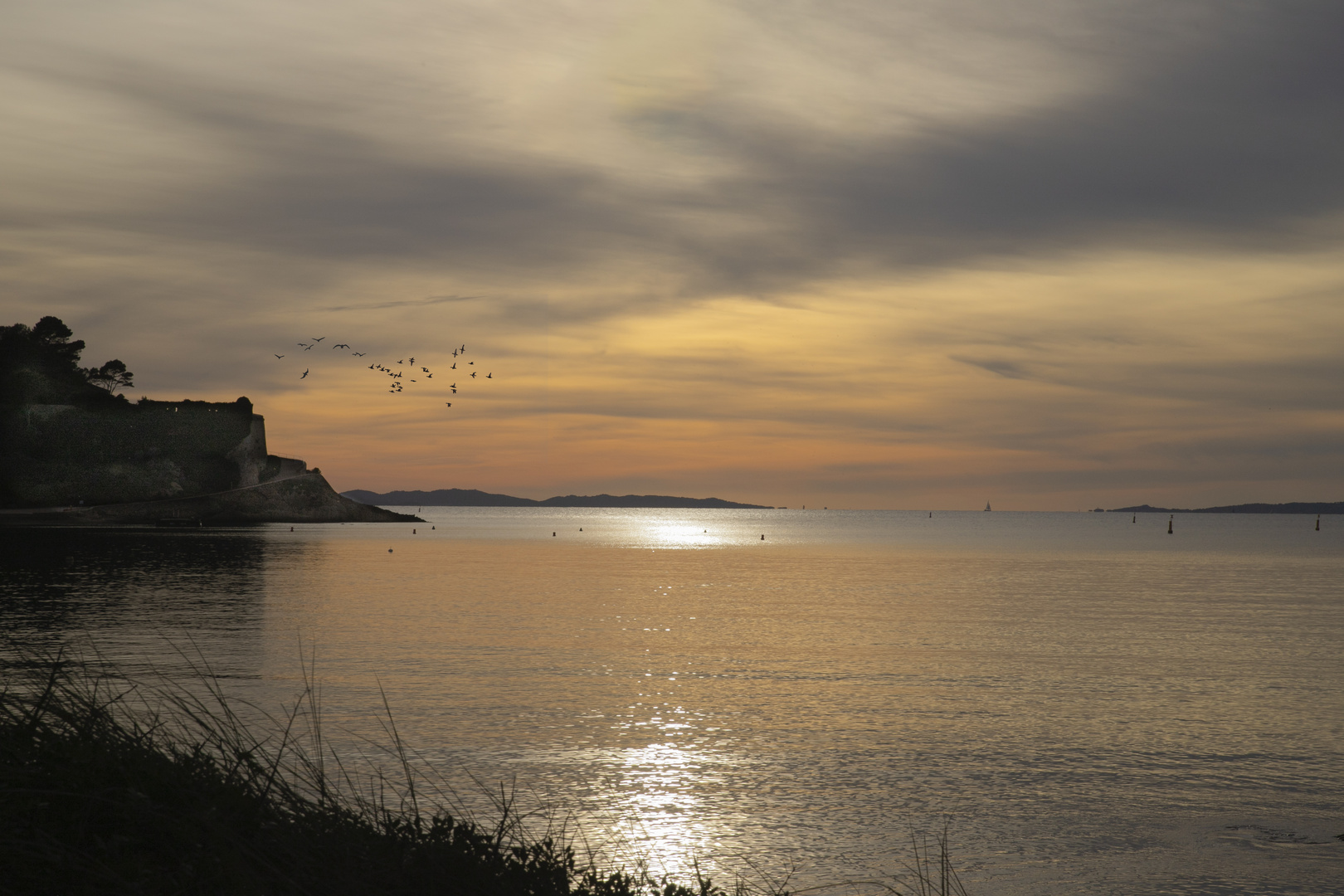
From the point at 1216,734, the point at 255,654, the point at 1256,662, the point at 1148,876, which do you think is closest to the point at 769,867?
the point at 1148,876

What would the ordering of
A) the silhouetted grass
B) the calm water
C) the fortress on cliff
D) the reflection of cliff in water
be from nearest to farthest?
the silhouetted grass < the calm water < the reflection of cliff in water < the fortress on cliff

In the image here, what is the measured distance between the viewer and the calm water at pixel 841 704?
13.0 metres

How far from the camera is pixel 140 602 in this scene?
130 ft

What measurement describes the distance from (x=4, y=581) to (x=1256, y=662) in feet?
169

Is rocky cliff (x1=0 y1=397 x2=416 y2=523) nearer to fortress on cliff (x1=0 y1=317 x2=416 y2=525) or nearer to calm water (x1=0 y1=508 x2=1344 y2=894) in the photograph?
fortress on cliff (x1=0 y1=317 x2=416 y2=525)

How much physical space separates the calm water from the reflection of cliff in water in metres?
0.28

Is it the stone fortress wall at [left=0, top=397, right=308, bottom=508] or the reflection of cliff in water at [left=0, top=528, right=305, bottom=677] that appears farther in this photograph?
the stone fortress wall at [left=0, top=397, right=308, bottom=508]

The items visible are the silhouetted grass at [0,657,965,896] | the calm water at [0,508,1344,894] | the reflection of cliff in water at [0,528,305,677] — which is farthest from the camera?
the reflection of cliff in water at [0,528,305,677]

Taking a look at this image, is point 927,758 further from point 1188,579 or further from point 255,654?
point 1188,579

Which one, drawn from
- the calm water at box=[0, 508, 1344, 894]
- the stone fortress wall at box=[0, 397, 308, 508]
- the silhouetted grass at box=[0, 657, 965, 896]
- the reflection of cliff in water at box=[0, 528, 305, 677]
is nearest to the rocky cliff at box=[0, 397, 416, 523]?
the stone fortress wall at box=[0, 397, 308, 508]

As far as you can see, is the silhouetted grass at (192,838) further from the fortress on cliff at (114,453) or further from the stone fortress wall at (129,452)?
the stone fortress wall at (129,452)

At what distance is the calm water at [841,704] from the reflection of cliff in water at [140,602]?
0.28 meters

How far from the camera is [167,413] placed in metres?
175

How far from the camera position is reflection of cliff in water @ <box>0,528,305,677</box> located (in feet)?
86.3
